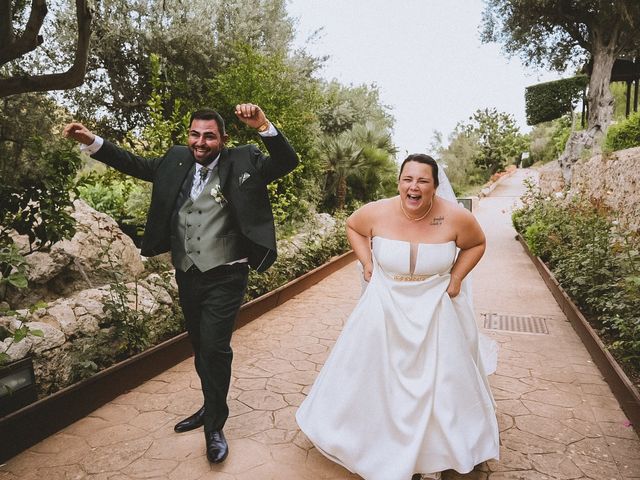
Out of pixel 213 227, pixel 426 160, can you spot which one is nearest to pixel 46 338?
pixel 213 227

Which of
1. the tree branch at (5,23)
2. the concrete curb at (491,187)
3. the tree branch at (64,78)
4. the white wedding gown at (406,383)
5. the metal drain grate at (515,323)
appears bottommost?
the concrete curb at (491,187)

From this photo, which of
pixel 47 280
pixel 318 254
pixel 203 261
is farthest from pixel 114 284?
pixel 318 254

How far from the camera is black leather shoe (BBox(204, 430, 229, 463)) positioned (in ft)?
9.17

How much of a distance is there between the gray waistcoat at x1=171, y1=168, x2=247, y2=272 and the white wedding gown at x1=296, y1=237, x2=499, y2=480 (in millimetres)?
905

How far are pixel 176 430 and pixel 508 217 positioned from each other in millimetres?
17773

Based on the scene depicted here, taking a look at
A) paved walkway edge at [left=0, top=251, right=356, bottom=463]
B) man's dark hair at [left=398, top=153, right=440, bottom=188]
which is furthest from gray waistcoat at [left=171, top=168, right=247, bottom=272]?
paved walkway edge at [left=0, top=251, right=356, bottom=463]

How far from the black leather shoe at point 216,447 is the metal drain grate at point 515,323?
3.91m

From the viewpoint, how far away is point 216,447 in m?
2.83

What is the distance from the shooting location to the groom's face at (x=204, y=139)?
2.80m

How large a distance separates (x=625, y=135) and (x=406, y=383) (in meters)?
10.5

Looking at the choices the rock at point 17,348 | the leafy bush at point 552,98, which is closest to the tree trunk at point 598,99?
the leafy bush at point 552,98

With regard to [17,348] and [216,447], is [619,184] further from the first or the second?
[17,348]

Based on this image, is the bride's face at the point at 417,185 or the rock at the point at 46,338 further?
the rock at the point at 46,338

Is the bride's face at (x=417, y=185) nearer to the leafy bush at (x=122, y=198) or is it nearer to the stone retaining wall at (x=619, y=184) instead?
the stone retaining wall at (x=619, y=184)
